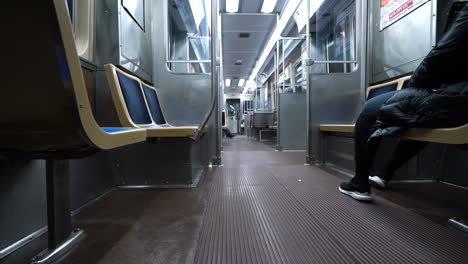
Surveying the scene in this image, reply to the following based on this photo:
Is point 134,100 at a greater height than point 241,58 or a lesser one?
lesser

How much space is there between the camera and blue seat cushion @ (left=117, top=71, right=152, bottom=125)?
1650mm

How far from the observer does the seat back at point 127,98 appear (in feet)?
5.00

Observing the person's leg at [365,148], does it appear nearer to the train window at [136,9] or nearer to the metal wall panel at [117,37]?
the metal wall panel at [117,37]

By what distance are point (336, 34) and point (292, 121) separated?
1.71m

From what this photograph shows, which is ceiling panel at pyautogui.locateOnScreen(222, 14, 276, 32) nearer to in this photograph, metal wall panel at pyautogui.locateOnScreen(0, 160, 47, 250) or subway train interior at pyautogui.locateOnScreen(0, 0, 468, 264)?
subway train interior at pyautogui.locateOnScreen(0, 0, 468, 264)

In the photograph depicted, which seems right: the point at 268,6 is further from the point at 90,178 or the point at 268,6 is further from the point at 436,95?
the point at 90,178

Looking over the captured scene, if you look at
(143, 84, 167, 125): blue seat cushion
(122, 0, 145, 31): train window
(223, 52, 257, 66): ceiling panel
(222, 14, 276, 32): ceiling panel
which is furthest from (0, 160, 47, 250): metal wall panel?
(223, 52, 257, 66): ceiling panel

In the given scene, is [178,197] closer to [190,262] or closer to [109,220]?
[109,220]

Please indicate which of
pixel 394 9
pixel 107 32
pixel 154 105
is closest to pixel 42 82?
pixel 107 32

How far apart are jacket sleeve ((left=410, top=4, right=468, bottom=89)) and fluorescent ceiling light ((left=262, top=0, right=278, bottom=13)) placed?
4.52 metres

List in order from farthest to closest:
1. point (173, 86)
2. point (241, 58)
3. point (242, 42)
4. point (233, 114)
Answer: point (233, 114)
point (241, 58)
point (242, 42)
point (173, 86)

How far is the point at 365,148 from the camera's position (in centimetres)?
143

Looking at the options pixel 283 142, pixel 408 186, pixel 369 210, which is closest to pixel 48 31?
pixel 369 210

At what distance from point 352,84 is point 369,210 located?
81.5 inches
